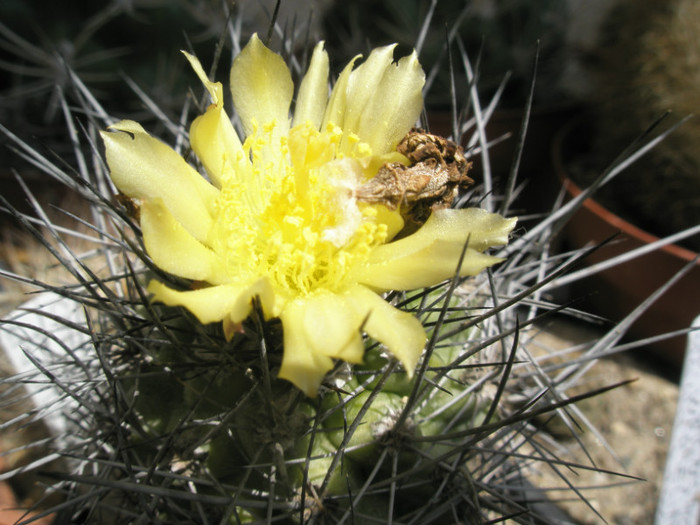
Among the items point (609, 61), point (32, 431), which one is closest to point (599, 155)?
point (609, 61)

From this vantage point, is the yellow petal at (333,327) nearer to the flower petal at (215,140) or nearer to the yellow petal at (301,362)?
the yellow petal at (301,362)

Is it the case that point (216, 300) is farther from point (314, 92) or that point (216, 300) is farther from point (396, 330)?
point (314, 92)

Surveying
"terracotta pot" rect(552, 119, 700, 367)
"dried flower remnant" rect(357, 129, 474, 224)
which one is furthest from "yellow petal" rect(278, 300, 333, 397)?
"terracotta pot" rect(552, 119, 700, 367)

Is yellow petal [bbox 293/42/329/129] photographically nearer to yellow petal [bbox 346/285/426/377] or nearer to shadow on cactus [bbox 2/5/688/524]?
shadow on cactus [bbox 2/5/688/524]

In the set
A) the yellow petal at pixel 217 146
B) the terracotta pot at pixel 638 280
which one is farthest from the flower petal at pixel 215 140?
the terracotta pot at pixel 638 280

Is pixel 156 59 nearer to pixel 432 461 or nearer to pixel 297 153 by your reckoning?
pixel 297 153

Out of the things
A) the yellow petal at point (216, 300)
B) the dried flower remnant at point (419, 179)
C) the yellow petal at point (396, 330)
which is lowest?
the yellow petal at point (396, 330)

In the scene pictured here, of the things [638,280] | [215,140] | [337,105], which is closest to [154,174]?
[215,140]
